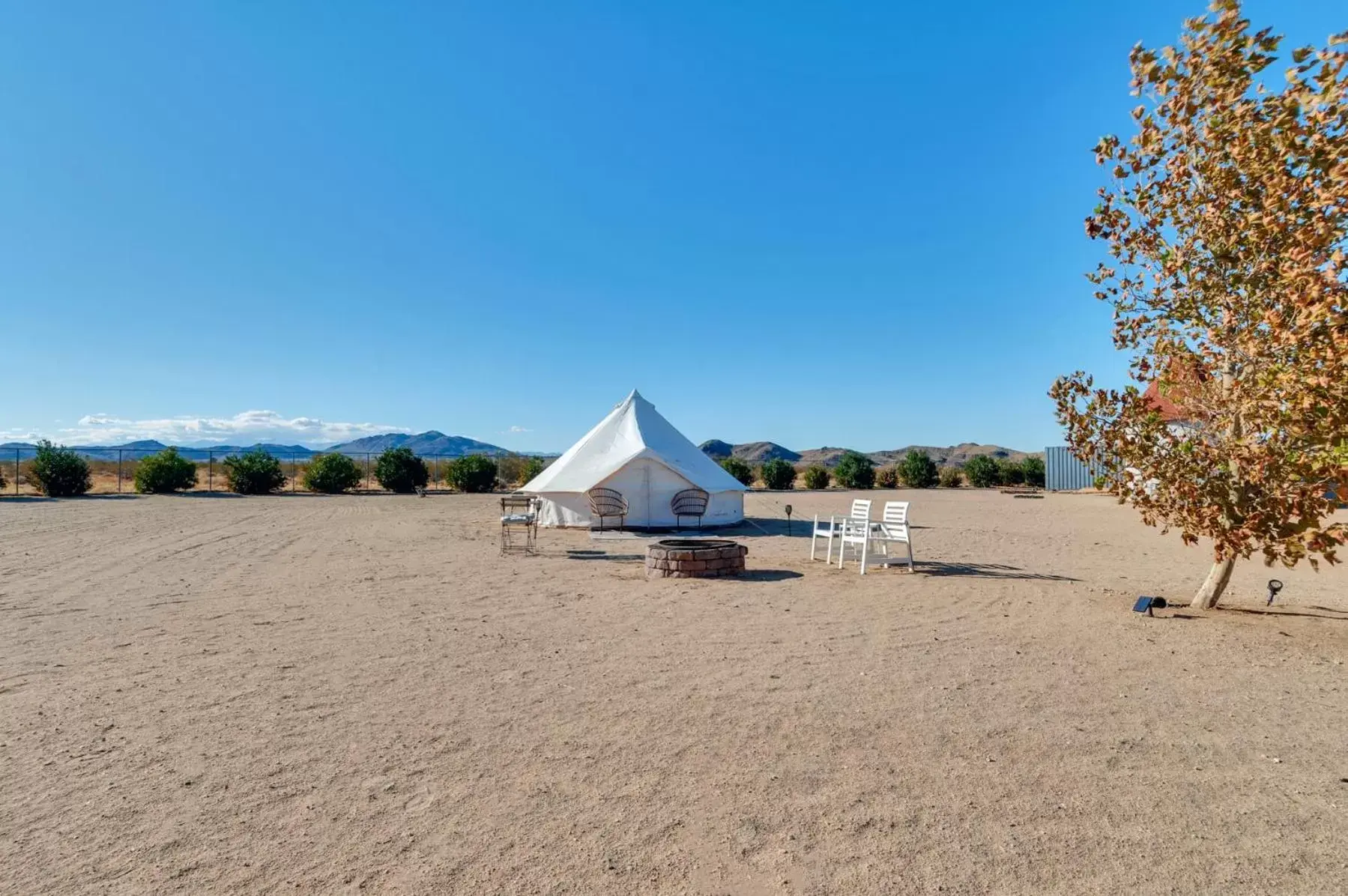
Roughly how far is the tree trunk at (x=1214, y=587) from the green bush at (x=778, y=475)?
76.7 feet

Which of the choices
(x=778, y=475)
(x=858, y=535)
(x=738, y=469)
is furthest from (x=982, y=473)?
(x=858, y=535)

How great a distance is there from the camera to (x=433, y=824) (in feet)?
9.10

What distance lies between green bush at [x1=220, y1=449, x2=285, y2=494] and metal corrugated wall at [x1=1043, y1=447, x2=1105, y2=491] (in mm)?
30702

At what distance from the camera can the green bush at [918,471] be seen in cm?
3216

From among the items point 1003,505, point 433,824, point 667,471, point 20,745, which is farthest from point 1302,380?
point 1003,505

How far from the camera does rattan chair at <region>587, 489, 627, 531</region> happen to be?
45.2 feet

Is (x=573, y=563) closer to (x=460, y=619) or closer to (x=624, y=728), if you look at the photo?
(x=460, y=619)

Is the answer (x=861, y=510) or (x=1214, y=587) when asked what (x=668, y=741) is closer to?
(x=1214, y=587)

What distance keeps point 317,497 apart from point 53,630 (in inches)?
779

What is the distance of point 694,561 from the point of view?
8367 millimetres

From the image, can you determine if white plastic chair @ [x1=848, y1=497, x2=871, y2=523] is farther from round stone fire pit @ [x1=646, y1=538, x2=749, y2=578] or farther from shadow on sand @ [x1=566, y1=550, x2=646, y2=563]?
shadow on sand @ [x1=566, y1=550, x2=646, y2=563]

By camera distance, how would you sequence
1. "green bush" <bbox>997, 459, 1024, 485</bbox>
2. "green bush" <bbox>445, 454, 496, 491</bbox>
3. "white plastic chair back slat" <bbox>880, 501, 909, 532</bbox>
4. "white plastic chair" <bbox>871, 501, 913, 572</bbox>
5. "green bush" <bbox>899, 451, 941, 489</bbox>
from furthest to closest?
"green bush" <bbox>997, 459, 1024, 485</bbox> < "green bush" <bbox>899, 451, 941, 489</bbox> < "green bush" <bbox>445, 454, 496, 491</bbox> < "white plastic chair back slat" <bbox>880, 501, 909, 532</bbox> < "white plastic chair" <bbox>871, 501, 913, 572</bbox>

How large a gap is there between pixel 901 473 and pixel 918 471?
37.9 inches

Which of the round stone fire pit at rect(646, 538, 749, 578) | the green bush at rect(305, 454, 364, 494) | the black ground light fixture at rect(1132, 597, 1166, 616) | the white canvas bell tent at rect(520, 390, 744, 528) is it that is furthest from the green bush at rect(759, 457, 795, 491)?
the black ground light fixture at rect(1132, 597, 1166, 616)
